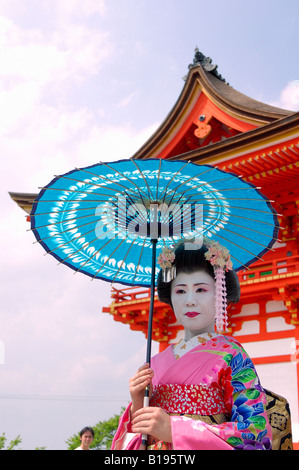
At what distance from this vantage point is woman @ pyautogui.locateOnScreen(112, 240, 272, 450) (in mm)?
2287

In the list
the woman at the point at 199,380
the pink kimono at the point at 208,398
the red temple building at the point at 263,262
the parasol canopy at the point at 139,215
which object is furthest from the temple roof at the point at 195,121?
the pink kimono at the point at 208,398

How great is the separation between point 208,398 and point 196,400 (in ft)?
0.21

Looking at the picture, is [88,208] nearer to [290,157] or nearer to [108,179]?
[108,179]

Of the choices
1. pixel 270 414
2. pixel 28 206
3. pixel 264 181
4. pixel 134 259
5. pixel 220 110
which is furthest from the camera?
pixel 220 110

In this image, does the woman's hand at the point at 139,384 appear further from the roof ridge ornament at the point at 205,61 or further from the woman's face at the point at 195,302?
the roof ridge ornament at the point at 205,61

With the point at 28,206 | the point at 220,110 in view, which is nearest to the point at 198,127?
the point at 220,110

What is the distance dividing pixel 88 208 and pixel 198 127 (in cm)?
870

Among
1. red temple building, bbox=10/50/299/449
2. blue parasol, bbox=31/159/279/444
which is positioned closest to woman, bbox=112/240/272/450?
blue parasol, bbox=31/159/279/444

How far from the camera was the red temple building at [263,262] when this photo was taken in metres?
8.48

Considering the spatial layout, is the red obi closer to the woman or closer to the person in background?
the woman

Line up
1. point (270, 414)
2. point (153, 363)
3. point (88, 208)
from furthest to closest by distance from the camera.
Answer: point (88, 208) → point (153, 363) → point (270, 414)

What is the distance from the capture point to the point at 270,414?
2643 millimetres

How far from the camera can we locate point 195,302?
Answer: 2867 mm
